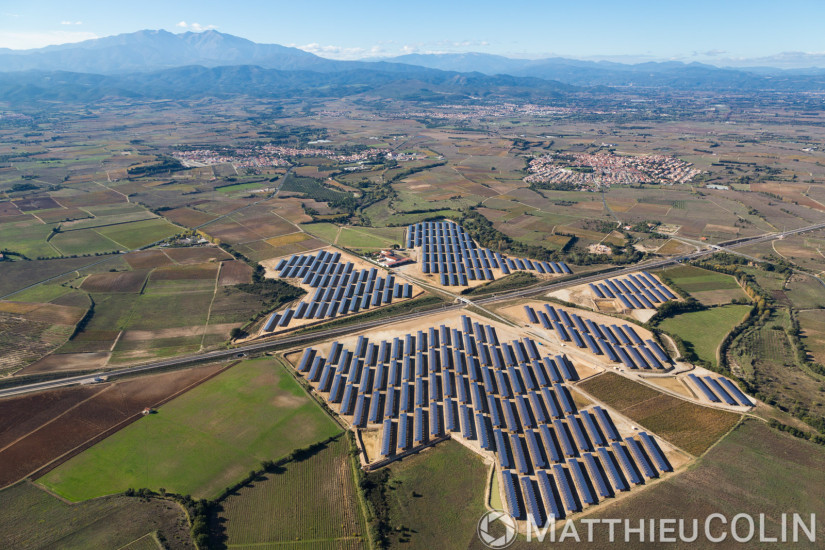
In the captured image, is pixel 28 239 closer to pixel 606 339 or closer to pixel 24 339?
pixel 24 339

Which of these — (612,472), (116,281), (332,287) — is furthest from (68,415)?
(612,472)

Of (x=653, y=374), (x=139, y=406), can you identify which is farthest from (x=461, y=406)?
(x=139, y=406)

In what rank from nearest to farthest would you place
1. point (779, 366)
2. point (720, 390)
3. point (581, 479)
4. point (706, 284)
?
point (581, 479)
point (720, 390)
point (779, 366)
point (706, 284)

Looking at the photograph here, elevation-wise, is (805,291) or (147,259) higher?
(805,291)

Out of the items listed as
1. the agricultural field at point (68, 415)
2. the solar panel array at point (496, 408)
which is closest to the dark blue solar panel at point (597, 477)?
the solar panel array at point (496, 408)

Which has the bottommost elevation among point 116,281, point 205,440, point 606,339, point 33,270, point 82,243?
point 205,440

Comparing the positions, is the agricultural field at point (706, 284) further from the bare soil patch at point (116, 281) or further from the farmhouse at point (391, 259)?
the bare soil patch at point (116, 281)
